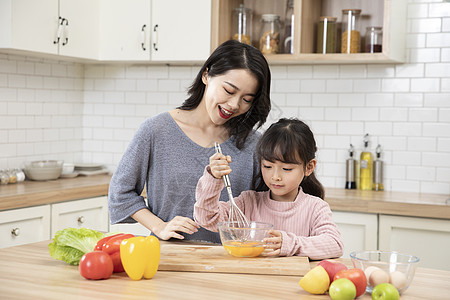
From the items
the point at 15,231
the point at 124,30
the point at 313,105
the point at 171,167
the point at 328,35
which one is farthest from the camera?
the point at 124,30

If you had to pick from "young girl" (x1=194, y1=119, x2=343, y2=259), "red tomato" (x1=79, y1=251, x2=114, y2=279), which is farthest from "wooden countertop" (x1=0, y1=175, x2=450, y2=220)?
"red tomato" (x1=79, y1=251, x2=114, y2=279)

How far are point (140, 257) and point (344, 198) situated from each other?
2145 millimetres

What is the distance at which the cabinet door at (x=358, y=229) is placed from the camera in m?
3.53

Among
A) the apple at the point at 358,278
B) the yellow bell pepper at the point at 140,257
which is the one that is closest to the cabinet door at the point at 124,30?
the yellow bell pepper at the point at 140,257

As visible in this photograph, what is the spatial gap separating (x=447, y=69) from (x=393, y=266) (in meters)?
2.64

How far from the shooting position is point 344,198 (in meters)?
3.61

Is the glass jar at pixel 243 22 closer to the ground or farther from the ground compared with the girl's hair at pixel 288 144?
farther from the ground

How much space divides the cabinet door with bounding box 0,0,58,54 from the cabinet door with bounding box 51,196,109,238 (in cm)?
100

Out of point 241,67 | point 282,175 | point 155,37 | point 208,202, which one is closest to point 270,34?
point 155,37

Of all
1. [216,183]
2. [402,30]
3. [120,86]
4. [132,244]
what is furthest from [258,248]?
[120,86]

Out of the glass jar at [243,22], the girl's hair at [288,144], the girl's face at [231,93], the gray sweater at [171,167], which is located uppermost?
the glass jar at [243,22]

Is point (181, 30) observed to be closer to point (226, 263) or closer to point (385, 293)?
point (226, 263)

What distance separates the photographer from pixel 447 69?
3873 mm

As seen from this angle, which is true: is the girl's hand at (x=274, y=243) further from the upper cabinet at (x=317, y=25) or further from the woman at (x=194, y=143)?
the upper cabinet at (x=317, y=25)
